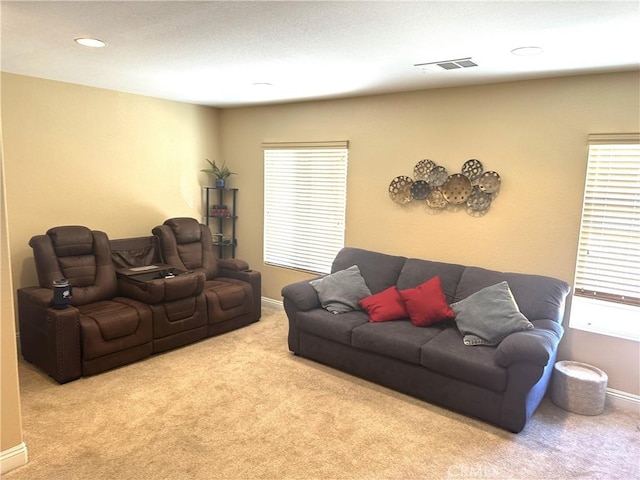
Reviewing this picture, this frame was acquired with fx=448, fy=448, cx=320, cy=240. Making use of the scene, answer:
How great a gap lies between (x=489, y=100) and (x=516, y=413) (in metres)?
2.52

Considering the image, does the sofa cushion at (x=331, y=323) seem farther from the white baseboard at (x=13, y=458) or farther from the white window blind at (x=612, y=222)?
the white baseboard at (x=13, y=458)

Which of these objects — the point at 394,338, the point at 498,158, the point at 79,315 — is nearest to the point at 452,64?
the point at 498,158

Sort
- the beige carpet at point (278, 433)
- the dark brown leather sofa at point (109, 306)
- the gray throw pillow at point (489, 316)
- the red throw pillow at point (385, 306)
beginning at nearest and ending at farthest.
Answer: the beige carpet at point (278, 433)
the gray throw pillow at point (489, 316)
the dark brown leather sofa at point (109, 306)
the red throw pillow at point (385, 306)

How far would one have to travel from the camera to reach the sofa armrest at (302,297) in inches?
160

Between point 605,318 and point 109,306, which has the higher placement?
point 605,318

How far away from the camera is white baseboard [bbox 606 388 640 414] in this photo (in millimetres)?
3371

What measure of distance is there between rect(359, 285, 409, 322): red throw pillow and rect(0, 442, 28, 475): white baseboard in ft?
8.37

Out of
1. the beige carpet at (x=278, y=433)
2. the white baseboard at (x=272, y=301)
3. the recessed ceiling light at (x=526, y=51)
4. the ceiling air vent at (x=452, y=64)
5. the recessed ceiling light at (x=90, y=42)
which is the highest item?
the ceiling air vent at (x=452, y=64)

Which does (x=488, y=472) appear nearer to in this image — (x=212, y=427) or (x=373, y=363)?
(x=373, y=363)

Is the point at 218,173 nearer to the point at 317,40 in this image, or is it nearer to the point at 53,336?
the point at 53,336

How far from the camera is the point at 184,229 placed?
198 inches

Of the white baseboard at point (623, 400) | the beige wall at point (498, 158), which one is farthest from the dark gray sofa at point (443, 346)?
the white baseboard at point (623, 400)

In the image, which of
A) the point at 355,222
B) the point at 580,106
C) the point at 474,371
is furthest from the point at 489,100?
the point at 474,371

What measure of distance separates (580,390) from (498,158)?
1927 millimetres
